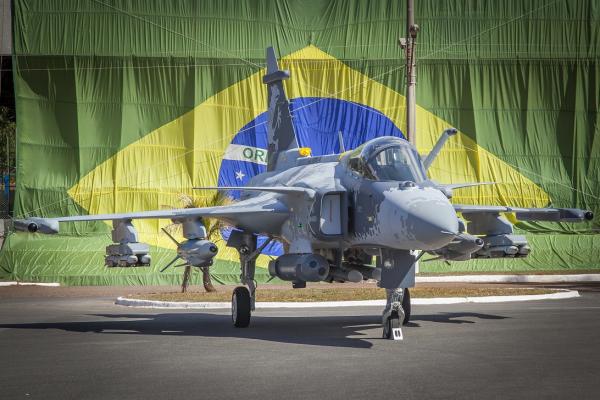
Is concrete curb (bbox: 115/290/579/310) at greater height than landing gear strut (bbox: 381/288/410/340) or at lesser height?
lesser

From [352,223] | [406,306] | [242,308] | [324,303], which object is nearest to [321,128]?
[324,303]

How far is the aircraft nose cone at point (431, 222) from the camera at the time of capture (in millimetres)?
14945

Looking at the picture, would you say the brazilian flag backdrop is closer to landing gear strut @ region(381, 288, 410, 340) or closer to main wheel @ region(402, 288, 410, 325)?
main wheel @ region(402, 288, 410, 325)


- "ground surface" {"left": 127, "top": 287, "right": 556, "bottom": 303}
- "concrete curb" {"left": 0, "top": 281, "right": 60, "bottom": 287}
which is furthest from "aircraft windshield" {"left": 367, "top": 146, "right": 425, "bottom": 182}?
"concrete curb" {"left": 0, "top": 281, "right": 60, "bottom": 287}

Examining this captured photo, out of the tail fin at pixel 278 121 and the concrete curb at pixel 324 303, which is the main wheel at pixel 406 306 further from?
the concrete curb at pixel 324 303

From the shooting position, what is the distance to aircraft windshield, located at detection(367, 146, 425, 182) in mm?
16431

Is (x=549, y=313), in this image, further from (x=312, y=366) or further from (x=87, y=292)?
(x=87, y=292)

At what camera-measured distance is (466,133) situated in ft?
142

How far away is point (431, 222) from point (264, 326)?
609 cm

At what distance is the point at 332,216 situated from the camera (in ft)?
57.4

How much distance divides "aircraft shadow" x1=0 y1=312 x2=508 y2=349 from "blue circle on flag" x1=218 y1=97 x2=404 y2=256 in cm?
1900

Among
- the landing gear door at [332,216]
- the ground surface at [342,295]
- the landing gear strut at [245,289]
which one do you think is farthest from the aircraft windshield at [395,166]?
the ground surface at [342,295]

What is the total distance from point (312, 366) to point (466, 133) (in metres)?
31.9

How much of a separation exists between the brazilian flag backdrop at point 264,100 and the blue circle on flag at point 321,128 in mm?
62
